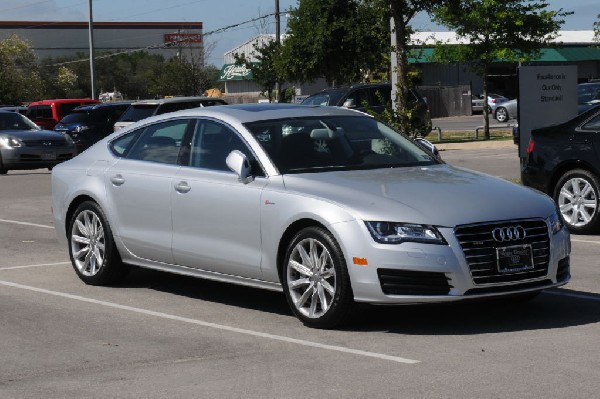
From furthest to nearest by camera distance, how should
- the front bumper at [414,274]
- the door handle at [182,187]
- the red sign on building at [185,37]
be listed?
the red sign on building at [185,37] → the door handle at [182,187] → the front bumper at [414,274]

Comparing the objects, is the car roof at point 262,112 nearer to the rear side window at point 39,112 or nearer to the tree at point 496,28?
the tree at point 496,28

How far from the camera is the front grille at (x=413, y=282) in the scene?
7.91 metres

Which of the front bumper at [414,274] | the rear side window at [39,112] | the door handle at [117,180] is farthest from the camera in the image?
the rear side window at [39,112]

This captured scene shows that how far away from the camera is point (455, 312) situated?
8922 mm

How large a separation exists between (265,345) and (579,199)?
6.68m

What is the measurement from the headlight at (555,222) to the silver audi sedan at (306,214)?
12 millimetres

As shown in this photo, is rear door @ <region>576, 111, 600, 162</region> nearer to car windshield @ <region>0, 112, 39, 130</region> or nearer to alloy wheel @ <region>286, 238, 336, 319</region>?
alloy wheel @ <region>286, 238, 336, 319</region>

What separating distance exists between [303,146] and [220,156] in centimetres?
68

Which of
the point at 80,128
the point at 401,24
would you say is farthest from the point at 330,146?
the point at 80,128

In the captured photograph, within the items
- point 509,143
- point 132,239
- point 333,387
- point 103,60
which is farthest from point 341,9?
point 103,60

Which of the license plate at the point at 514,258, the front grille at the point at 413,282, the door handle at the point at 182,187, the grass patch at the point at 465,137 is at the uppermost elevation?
the door handle at the point at 182,187

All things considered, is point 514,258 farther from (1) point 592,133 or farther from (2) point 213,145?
(1) point 592,133

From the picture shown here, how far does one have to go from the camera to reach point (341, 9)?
1682 inches

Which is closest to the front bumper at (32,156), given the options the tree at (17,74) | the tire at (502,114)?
the tire at (502,114)
